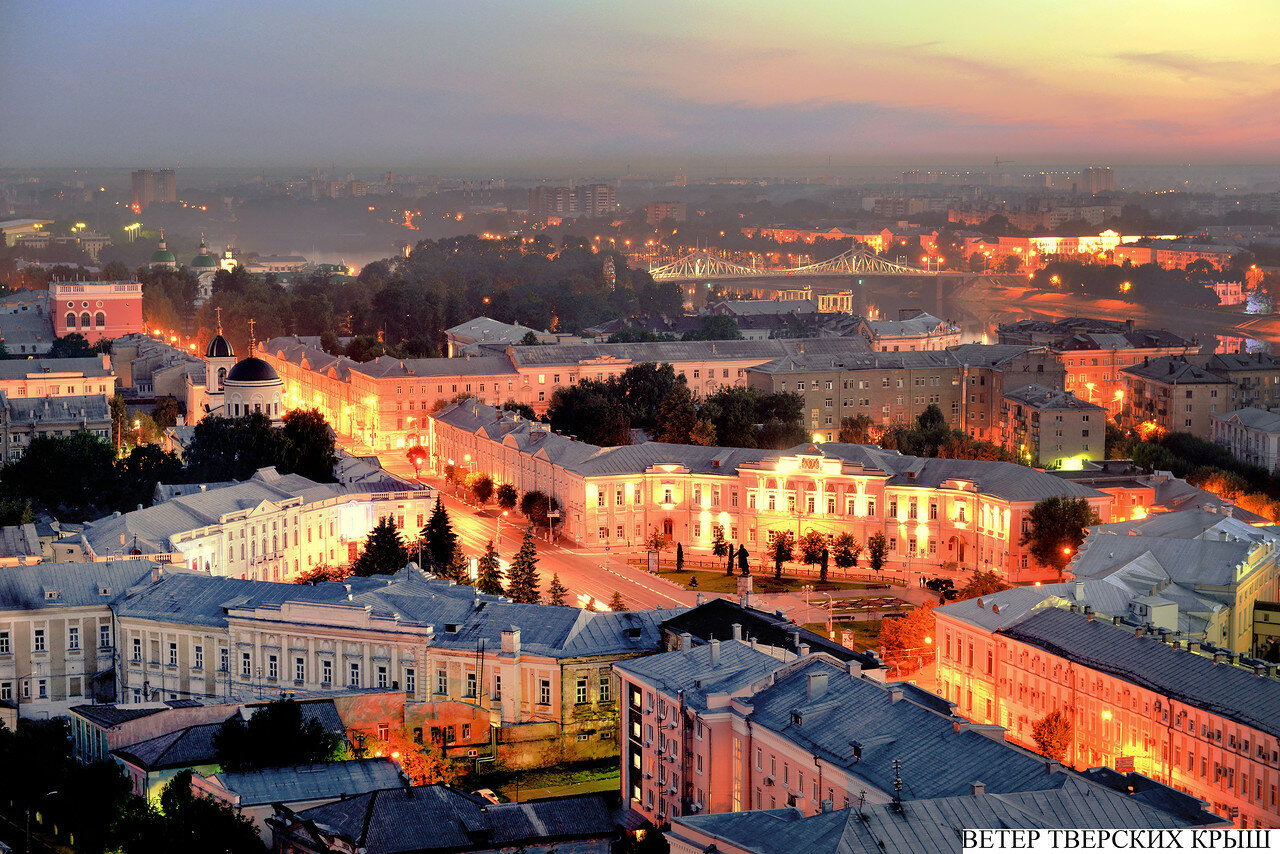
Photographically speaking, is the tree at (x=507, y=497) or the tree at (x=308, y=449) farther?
the tree at (x=507, y=497)

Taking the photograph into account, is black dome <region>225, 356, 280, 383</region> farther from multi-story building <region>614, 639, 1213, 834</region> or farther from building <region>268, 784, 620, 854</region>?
building <region>268, 784, 620, 854</region>

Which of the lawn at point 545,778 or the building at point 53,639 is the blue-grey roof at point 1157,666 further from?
the building at point 53,639

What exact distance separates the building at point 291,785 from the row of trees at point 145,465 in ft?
73.1

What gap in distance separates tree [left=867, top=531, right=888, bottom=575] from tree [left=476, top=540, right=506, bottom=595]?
10109mm

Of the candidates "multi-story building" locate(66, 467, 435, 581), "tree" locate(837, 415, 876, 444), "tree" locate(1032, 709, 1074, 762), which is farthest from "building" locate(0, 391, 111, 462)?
"tree" locate(1032, 709, 1074, 762)

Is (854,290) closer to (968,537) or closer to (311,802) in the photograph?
(968,537)

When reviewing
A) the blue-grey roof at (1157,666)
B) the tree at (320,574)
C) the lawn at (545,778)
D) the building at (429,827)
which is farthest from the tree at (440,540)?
the building at (429,827)

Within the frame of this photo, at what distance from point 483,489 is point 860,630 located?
57.1ft

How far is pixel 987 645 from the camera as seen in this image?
3475 cm

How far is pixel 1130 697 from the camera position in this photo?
1190 inches

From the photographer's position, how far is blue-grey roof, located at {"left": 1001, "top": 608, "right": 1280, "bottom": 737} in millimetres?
28188

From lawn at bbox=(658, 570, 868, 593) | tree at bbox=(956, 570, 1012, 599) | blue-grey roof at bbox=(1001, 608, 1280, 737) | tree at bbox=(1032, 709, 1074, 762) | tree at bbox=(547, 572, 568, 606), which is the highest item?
blue-grey roof at bbox=(1001, 608, 1280, 737)

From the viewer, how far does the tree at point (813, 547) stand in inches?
1815

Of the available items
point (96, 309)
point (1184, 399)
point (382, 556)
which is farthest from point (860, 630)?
point (96, 309)
